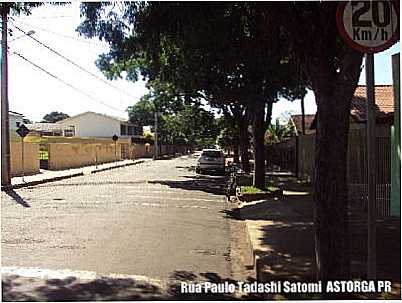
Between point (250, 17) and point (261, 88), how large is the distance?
22.8 feet

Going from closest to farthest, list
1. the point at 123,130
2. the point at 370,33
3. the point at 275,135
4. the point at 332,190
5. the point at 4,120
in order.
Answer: the point at 370,33 → the point at 332,190 → the point at 4,120 → the point at 275,135 → the point at 123,130

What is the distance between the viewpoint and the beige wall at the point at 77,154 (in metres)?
38.6

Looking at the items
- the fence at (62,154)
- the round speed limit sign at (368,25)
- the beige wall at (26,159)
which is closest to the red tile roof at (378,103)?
the round speed limit sign at (368,25)

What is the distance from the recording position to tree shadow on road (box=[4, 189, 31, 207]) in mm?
16703

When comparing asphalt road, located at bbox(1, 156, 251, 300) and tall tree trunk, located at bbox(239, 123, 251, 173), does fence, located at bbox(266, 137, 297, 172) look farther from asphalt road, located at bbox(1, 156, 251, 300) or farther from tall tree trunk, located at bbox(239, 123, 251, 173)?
asphalt road, located at bbox(1, 156, 251, 300)

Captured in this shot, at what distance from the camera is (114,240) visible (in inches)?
401

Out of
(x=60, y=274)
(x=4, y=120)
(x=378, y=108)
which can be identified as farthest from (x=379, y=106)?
(x=60, y=274)

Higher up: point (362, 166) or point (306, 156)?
point (306, 156)

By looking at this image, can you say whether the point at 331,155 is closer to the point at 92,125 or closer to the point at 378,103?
the point at 378,103

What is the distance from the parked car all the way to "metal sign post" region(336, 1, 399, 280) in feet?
96.2

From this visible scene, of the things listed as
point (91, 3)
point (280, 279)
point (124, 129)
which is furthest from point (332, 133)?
point (124, 129)

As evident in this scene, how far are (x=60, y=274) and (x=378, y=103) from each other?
2134 cm

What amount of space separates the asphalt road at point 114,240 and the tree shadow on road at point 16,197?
3cm

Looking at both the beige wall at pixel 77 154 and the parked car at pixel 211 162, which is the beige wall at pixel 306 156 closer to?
the parked car at pixel 211 162
